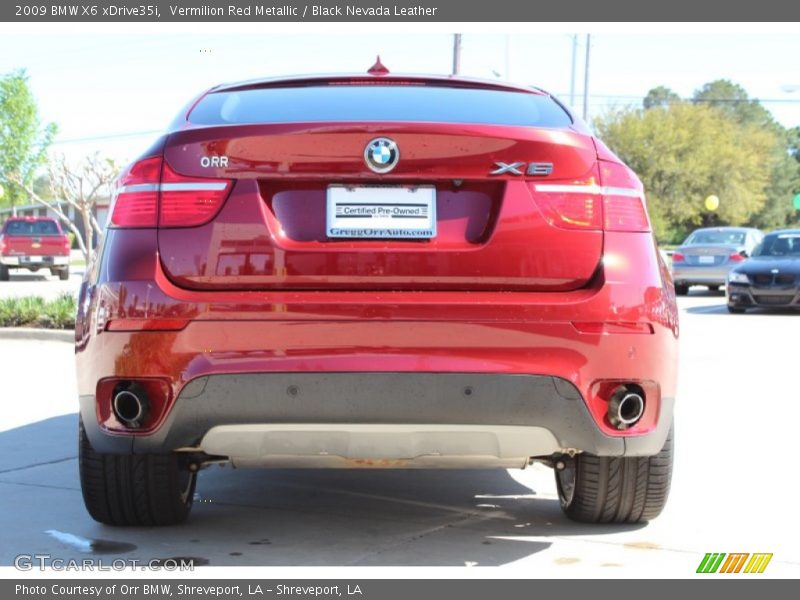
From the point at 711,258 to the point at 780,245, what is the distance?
10.9 ft

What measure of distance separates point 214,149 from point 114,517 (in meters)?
1.54

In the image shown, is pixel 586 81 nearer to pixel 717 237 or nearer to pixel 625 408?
pixel 717 237

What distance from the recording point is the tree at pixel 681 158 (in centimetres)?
7050

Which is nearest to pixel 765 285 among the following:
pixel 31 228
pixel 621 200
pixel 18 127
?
pixel 621 200

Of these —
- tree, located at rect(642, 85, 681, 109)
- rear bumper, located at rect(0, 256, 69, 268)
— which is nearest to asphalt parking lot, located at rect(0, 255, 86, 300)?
rear bumper, located at rect(0, 256, 69, 268)

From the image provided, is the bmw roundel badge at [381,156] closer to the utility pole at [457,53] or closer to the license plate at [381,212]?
the license plate at [381,212]

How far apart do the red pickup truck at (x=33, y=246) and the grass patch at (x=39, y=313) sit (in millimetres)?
17966

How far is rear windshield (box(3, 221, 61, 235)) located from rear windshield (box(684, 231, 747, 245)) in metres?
17.4

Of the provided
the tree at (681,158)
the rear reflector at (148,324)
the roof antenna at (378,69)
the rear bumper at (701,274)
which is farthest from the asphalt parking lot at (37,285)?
the tree at (681,158)

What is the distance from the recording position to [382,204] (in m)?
3.94

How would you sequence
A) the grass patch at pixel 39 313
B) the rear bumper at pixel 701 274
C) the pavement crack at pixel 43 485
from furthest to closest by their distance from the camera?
1. the rear bumper at pixel 701 274
2. the grass patch at pixel 39 313
3. the pavement crack at pixel 43 485

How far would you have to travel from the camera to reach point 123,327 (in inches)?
155
